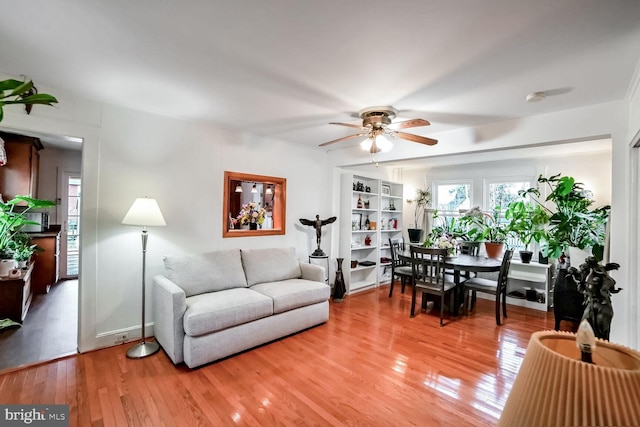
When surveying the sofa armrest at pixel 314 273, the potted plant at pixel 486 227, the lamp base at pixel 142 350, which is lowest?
the lamp base at pixel 142 350

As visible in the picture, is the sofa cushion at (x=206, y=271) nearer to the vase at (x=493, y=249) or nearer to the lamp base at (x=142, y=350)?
the lamp base at (x=142, y=350)

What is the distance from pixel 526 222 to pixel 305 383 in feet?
13.9

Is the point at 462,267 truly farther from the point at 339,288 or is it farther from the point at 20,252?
the point at 20,252

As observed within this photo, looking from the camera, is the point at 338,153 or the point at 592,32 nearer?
the point at 592,32

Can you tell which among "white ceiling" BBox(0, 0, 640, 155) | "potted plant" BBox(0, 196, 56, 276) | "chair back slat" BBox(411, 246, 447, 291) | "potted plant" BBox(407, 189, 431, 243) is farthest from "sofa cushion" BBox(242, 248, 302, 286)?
"potted plant" BBox(407, 189, 431, 243)

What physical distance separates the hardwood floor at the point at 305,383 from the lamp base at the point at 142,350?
0.06 m

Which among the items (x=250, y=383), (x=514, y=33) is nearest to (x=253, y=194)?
(x=250, y=383)

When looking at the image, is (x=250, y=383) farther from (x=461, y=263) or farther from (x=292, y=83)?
(x=461, y=263)

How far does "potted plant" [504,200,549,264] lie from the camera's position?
4.50m

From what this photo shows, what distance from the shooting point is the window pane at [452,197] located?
18.3 ft

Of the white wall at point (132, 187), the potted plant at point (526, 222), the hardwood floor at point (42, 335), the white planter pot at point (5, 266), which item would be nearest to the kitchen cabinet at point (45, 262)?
the hardwood floor at point (42, 335)

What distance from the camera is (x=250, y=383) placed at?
239 centimetres

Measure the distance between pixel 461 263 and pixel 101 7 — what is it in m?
4.13

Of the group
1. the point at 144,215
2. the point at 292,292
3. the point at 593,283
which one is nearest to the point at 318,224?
the point at 292,292
